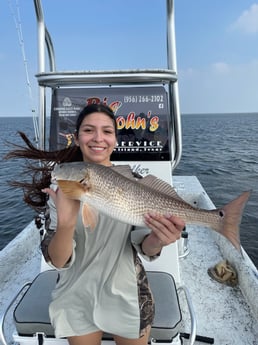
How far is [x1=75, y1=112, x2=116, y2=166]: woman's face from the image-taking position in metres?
2.09

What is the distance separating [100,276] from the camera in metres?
2.13

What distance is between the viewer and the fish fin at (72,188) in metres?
1.73

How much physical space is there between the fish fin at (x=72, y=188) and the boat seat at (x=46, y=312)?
3.96 ft

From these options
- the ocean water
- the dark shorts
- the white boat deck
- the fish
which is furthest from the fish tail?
the ocean water

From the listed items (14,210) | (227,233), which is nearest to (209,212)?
(227,233)

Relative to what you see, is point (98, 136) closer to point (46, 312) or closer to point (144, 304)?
point (144, 304)

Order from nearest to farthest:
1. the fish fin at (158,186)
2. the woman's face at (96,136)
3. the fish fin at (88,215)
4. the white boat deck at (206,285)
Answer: the fish fin at (88,215), the fish fin at (158,186), the woman's face at (96,136), the white boat deck at (206,285)

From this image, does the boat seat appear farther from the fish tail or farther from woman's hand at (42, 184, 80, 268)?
the fish tail

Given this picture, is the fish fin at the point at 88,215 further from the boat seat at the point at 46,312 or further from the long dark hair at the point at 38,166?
the boat seat at the point at 46,312

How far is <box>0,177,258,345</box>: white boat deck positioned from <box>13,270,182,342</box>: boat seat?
694 millimetres

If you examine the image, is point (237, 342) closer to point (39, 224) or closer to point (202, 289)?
point (202, 289)

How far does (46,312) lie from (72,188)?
1.31 m

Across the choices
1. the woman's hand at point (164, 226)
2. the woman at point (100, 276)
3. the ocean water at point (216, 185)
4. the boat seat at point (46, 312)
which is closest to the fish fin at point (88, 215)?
the woman at point (100, 276)

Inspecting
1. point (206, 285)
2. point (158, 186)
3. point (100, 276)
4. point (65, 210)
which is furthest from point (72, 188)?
point (206, 285)
